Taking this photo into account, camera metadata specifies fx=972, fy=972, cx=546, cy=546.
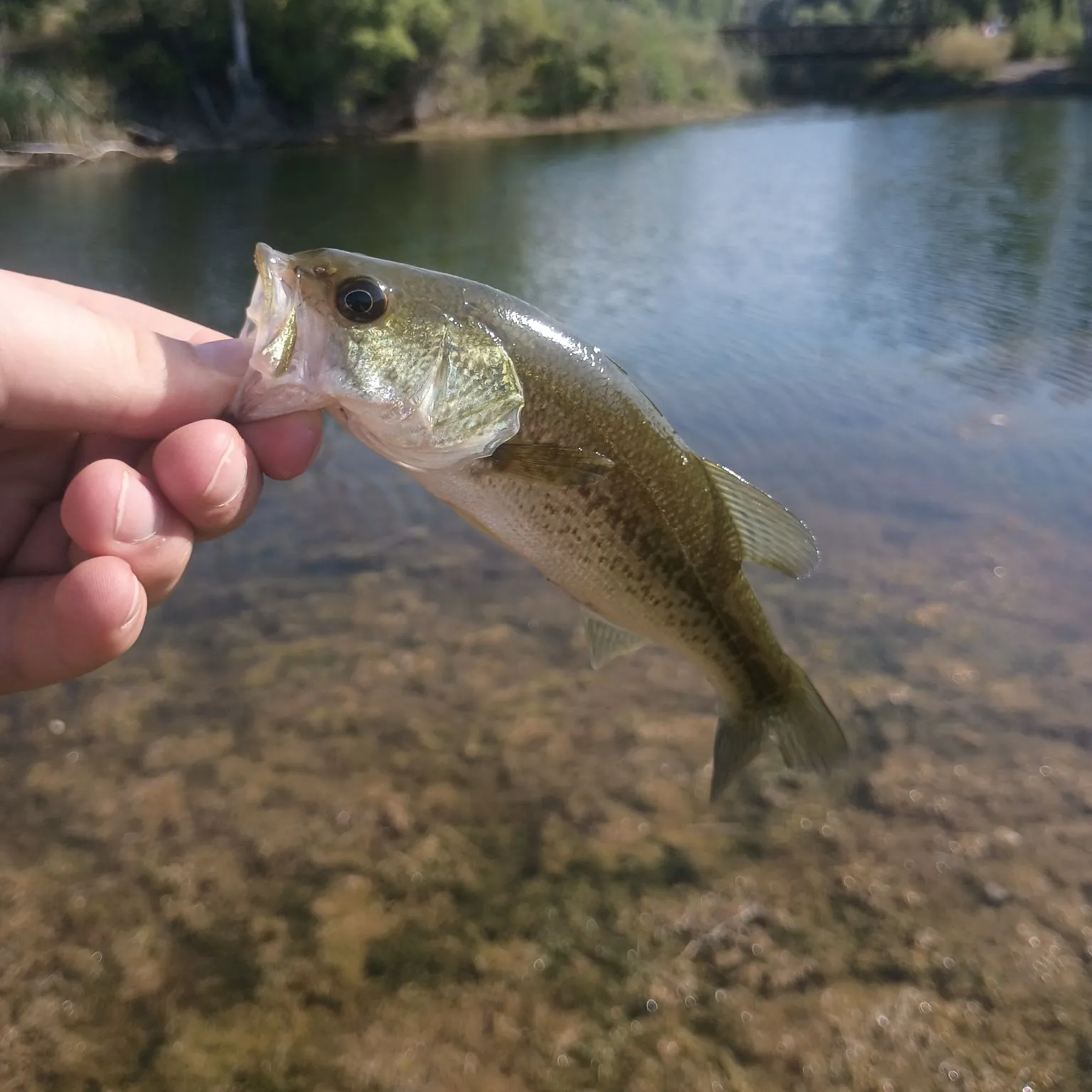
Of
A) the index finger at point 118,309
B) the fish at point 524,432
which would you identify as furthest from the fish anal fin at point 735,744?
the index finger at point 118,309

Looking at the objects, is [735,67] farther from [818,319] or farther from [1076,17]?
[818,319]

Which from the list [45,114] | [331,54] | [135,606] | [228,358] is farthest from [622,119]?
[135,606]

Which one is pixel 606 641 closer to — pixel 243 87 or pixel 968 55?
pixel 243 87

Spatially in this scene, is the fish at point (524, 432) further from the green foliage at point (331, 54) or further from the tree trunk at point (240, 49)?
the tree trunk at point (240, 49)

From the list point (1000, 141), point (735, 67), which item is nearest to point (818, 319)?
point (1000, 141)

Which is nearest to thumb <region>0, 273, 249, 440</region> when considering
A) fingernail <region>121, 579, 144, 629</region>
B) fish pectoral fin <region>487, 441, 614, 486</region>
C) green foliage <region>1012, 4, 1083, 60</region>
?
fingernail <region>121, 579, 144, 629</region>
